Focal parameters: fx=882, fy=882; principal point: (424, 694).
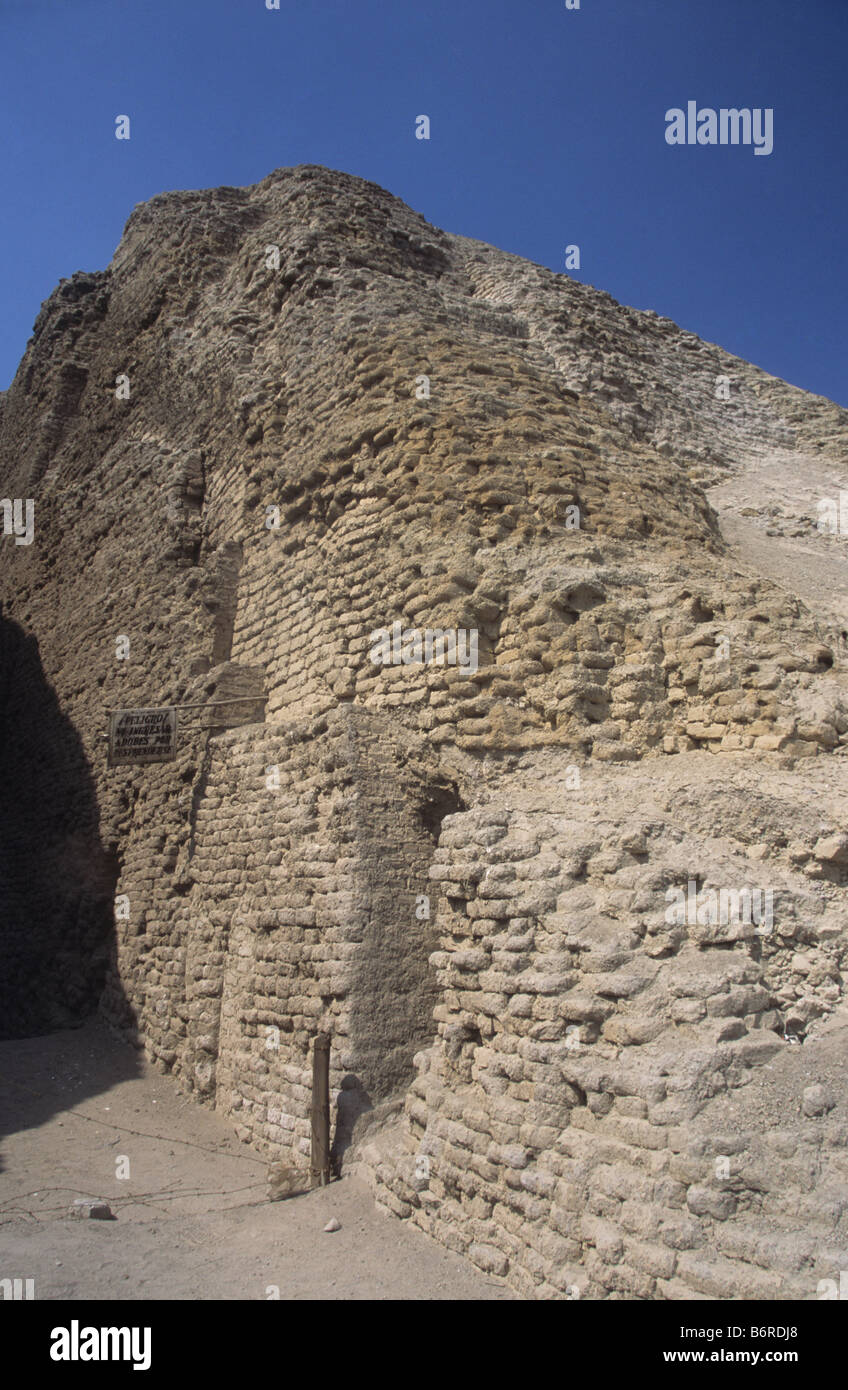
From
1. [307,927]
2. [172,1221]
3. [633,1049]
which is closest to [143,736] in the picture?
[307,927]

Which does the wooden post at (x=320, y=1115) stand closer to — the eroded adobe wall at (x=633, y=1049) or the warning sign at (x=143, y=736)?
the eroded adobe wall at (x=633, y=1049)

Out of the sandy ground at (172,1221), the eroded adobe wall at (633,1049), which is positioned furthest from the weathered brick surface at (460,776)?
the sandy ground at (172,1221)

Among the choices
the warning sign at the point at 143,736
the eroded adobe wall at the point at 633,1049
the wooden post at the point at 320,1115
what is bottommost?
the wooden post at the point at 320,1115

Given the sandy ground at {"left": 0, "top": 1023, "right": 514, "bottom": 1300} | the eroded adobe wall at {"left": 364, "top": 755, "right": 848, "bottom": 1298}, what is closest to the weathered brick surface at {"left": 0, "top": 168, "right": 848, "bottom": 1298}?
the eroded adobe wall at {"left": 364, "top": 755, "right": 848, "bottom": 1298}

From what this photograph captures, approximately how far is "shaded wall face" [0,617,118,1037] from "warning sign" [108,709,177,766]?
6.60ft

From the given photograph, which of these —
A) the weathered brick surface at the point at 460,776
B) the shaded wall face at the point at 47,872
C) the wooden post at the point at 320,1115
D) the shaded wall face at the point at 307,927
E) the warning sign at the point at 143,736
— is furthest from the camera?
the shaded wall face at the point at 47,872

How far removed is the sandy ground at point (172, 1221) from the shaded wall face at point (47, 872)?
2.25m

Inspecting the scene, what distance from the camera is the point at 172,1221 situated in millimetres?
4727

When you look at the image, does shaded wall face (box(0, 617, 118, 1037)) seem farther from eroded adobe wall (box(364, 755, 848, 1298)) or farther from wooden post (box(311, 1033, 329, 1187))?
eroded adobe wall (box(364, 755, 848, 1298))

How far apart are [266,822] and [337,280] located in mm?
5539

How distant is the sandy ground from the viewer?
3.76 m

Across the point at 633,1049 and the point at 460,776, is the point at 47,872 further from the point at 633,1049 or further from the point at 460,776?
the point at 633,1049

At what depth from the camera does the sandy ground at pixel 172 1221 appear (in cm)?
376
